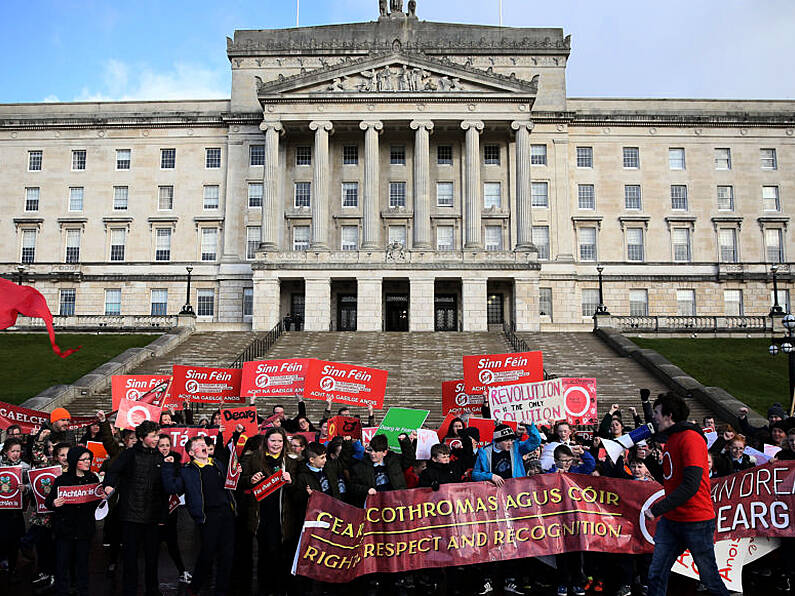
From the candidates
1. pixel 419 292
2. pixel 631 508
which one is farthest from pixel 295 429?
pixel 419 292

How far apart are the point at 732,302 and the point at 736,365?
22.3m

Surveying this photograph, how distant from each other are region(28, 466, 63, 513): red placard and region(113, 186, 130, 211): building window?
1966 inches

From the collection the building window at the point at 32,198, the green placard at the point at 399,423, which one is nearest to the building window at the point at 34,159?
the building window at the point at 32,198

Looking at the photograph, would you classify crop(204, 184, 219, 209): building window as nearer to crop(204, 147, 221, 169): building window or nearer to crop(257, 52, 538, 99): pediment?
crop(204, 147, 221, 169): building window

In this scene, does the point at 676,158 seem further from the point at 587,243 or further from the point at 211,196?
the point at 211,196

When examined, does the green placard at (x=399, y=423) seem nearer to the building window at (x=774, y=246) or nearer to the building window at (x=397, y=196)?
the building window at (x=397, y=196)

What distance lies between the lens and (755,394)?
30.3m

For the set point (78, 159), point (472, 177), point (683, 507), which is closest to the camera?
point (683, 507)

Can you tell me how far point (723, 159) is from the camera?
57.8 meters

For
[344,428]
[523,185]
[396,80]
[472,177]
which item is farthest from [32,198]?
[344,428]

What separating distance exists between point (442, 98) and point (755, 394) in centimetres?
3083

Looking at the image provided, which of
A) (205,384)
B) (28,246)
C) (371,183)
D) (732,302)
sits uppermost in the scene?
(371,183)

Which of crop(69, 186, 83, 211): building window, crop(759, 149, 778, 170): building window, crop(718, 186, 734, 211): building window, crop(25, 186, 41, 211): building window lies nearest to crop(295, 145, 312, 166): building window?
crop(69, 186, 83, 211): building window

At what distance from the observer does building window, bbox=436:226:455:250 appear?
54969 millimetres
